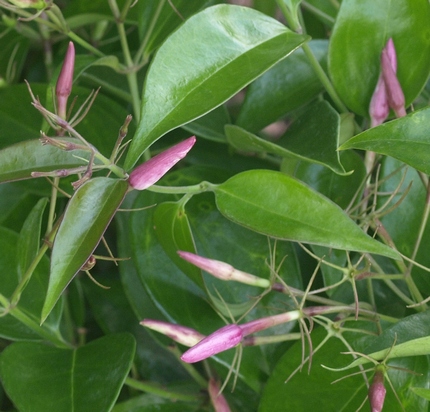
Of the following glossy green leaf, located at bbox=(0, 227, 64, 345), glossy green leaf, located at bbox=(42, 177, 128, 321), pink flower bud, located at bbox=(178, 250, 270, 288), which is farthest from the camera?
glossy green leaf, located at bbox=(0, 227, 64, 345)

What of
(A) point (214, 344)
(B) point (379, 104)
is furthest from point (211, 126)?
(A) point (214, 344)

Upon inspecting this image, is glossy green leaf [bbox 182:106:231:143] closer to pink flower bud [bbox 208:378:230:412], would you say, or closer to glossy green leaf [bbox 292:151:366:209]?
glossy green leaf [bbox 292:151:366:209]

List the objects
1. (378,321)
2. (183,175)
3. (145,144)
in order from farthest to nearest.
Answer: (183,175), (378,321), (145,144)

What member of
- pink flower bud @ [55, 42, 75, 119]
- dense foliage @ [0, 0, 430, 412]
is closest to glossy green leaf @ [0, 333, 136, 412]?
dense foliage @ [0, 0, 430, 412]

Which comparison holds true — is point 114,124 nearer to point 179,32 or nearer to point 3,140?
point 3,140

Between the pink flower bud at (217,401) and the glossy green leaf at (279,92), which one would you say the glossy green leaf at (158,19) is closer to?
the glossy green leaf at (279,92)

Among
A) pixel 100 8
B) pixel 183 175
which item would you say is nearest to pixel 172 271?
pixel 183 175
